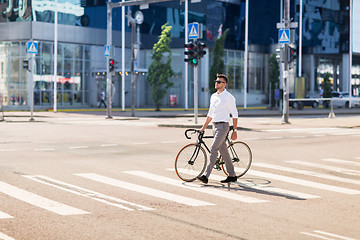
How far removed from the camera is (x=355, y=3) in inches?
2672

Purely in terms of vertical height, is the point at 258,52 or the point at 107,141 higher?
the point at 258,52

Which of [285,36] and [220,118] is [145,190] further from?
[285,36]

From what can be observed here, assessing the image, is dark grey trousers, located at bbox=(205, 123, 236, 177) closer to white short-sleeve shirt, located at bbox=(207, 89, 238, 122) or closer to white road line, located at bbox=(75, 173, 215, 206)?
white short-sleeve shirt, located at bbox=(207, 89, 238, 122)

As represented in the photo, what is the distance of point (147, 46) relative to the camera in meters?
63.9

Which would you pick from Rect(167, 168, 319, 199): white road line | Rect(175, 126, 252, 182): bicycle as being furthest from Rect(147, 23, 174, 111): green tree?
Rect(175, 126, 252, 182): bicycle

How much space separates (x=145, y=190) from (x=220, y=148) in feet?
5.83

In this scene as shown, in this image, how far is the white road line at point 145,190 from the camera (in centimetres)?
984

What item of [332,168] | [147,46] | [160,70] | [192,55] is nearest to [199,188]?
[332,168]

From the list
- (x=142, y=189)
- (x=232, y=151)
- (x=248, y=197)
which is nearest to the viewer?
(x=248, y=197)

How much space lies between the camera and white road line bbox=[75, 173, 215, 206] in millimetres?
9844

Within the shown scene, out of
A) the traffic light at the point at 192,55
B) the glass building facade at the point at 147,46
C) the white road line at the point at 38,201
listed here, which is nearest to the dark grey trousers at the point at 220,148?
the white road line at the point at 38,201

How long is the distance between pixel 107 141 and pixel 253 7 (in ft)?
168

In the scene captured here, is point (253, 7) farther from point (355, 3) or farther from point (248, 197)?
point (248, 197)

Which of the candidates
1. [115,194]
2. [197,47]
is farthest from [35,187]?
[197,47]
